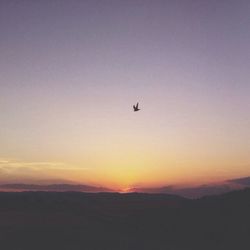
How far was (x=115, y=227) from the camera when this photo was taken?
5581 centimetres

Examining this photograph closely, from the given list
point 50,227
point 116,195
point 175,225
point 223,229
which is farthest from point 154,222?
point 116,195

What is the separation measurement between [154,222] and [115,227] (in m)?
5.02

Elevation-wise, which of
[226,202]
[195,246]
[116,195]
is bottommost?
[195,246]

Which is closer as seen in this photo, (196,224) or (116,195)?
(196,224)

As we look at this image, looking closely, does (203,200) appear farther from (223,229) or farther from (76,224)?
(76,224)

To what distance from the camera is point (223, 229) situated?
53000 mm

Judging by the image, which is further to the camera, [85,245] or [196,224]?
[196,224]

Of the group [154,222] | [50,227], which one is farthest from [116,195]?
[50,227]

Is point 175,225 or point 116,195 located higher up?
point 116,195

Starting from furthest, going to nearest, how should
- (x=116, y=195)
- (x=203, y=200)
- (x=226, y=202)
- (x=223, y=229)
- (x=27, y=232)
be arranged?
1. (x=116, y=195)
2. (x=203, y=200)
3. (x=226, y=202)
4. (x=223, y=229)
5. (x=27, y=232)

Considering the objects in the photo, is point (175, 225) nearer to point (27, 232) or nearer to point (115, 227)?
point (115, 227)

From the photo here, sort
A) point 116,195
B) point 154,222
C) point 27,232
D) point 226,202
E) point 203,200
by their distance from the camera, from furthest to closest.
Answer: point 116,195
point 203,200
point 226,202
point 154,222
point 27,232

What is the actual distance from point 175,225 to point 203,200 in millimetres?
11981

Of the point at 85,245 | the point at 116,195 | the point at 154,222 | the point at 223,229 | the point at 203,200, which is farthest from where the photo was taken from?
the point at 116,195
